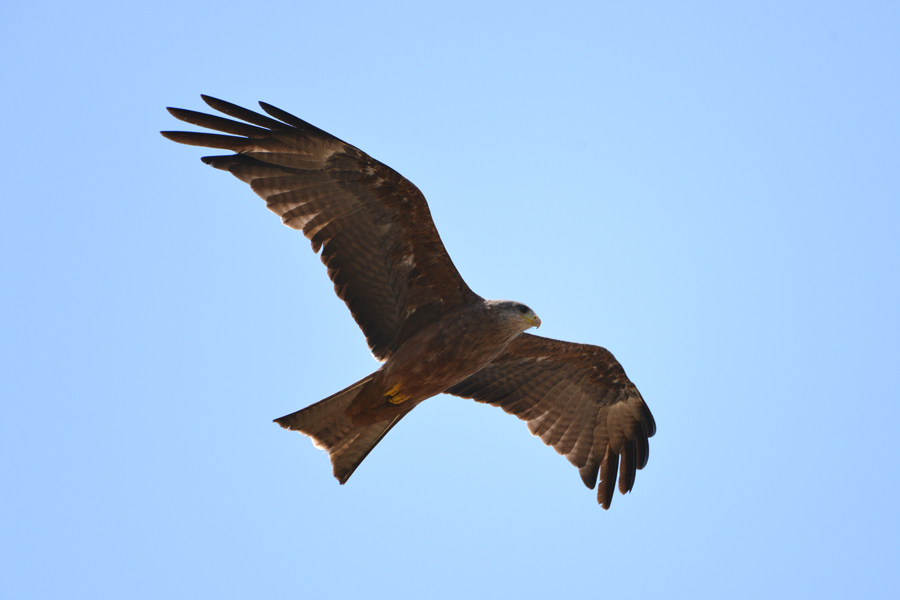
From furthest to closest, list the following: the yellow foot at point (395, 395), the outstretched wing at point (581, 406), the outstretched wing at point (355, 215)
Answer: the outstretched wing at point (581, 406)
the yellow foot at point (395, 395)
the outstretched wing at point (355, 215)

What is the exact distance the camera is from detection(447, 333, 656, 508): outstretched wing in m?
10.3

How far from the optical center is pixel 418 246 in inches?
339

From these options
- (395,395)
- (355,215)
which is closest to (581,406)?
(395,395)

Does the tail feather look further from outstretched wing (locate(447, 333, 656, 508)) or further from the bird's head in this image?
outstretched wing (locate(447, 333, 656, 508))

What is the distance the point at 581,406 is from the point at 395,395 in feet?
10.4

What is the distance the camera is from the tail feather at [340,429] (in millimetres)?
8203

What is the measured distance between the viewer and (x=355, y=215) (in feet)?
27.9

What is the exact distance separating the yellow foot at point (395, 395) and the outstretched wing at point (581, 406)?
1845 millimetres

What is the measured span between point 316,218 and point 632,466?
5.15 metres

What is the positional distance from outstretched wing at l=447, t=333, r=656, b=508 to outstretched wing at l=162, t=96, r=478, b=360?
173cm

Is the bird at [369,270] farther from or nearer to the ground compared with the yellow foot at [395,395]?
farther from the ground

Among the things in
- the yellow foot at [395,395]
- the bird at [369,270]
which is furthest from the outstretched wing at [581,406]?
the yellow foot at [395,395]

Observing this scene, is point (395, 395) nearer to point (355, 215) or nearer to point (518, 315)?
point (518, 315)

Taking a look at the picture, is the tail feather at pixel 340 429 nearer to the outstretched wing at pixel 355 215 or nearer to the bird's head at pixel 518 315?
the outstretched wing at pixel 355 215
